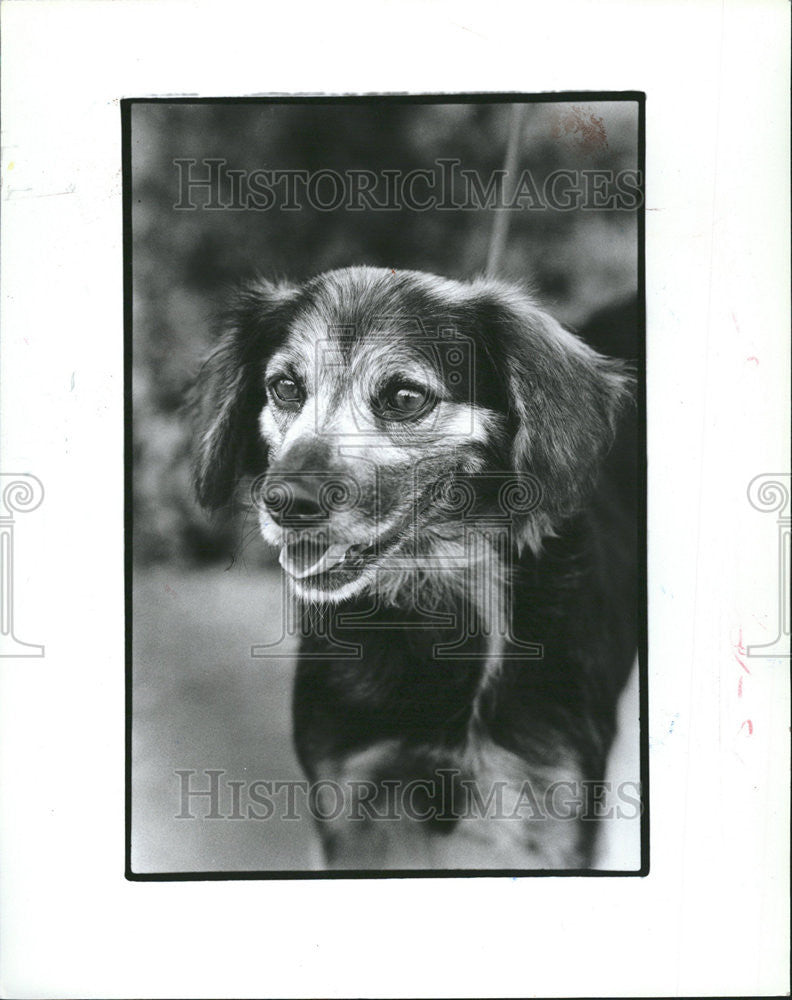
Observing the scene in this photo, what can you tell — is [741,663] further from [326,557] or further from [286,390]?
[286,390]

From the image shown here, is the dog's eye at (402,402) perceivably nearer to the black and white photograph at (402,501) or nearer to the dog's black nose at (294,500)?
the black and white photograph at (402,501)

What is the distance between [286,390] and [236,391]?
73mm

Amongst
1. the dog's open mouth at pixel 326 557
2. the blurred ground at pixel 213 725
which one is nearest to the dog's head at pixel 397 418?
the dog's open mouth at pixel 326 557

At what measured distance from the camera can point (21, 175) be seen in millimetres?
1236

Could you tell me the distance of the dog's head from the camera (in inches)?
47.1

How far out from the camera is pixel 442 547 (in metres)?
1.21

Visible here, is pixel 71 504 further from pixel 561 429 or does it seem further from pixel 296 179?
pixel 561 429

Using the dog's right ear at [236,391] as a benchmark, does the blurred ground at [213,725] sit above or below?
below

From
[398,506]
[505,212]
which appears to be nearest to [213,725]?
[398,506]

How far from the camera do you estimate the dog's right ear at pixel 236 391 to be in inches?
47.9

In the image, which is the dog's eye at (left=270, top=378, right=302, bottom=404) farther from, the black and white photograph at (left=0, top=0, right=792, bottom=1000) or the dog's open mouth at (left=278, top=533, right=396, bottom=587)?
the dog's open mouth at (left=278, top=533, right=396, bottom=587)

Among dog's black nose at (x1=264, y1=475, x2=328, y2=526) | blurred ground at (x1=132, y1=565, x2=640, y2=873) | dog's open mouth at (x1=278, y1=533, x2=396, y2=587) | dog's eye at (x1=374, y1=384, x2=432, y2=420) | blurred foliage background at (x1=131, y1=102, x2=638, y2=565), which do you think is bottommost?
blurred ground at (x1=132, y1=565, x2=640, y2=873)

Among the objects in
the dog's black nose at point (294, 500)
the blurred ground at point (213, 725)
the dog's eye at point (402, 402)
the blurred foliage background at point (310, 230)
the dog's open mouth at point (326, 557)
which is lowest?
the blurred ground at point (213, 725)

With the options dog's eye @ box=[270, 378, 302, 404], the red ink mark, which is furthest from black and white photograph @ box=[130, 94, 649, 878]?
the red ink mark
